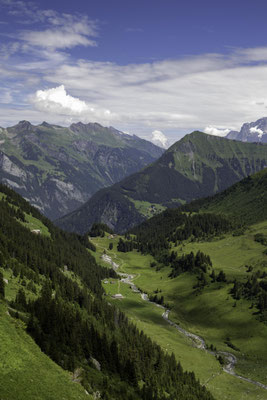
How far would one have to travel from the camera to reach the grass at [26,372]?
43916mm

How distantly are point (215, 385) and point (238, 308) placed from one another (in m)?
75.0

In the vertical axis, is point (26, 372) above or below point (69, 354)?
above

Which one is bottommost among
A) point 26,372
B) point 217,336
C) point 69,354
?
point 217,336

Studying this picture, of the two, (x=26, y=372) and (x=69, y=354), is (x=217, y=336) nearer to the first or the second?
(x=69, y=354)

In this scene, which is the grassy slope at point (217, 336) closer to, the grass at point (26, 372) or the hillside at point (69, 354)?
the hillside at point (69, 354)

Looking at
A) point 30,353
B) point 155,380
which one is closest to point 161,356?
point 155,380

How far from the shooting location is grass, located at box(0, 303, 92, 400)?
43.9 metres

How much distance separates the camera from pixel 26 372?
47.8m

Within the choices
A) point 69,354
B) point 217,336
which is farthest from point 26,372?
point 217,336

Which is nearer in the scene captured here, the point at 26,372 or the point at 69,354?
the point at 26,372

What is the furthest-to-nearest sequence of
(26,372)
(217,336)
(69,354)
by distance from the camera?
(217,336), (69,354), (26,372)

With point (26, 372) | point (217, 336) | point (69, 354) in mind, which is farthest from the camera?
point (217, 336)

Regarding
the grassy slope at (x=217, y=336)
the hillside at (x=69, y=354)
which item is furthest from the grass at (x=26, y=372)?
the grassy slope at (x=217, y=336)

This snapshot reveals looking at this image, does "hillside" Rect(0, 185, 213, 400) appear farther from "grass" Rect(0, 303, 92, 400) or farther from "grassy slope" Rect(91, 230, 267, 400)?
"grassy slope" Rect(91, 230, 267, 400)
